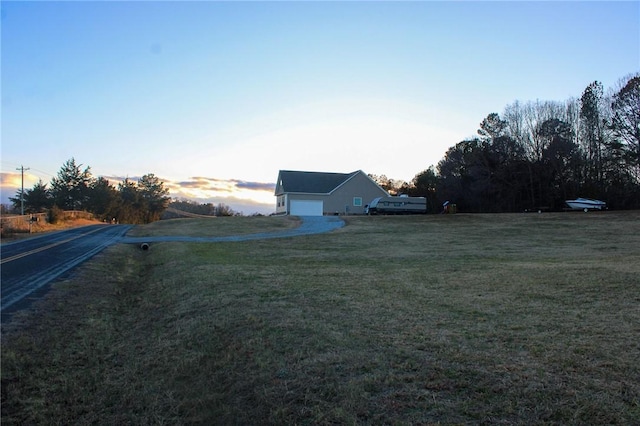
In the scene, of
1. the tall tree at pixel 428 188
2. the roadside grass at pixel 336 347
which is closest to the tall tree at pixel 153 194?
the tall tree at pixel 428 188

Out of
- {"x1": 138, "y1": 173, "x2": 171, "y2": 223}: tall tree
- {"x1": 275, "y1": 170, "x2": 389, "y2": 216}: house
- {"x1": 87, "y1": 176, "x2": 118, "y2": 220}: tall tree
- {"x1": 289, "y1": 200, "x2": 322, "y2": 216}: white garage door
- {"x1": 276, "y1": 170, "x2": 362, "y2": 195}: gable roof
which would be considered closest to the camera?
{"x1": 289, "y1": 200, "x2": 322, "y2": 216}: white garage door

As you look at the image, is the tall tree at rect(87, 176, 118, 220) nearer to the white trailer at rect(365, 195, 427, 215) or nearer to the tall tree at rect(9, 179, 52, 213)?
the tall tree at rect(9, 179, 52, 213)

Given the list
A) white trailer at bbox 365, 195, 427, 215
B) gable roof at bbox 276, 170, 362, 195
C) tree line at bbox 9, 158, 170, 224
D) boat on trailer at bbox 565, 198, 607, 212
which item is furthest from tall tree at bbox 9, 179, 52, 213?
boat on trailer at bbox 565, 198, 607, 212

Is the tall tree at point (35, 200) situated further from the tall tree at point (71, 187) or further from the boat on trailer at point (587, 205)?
the boat on trailer at point (587, 205)

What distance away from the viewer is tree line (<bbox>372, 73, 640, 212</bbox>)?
35812 mm

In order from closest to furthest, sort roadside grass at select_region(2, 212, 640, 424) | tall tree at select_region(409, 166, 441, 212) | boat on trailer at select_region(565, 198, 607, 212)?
1. roadside grass at select_region(2, 212, 640, 424)
2. boat on trailer at select_region(565, 198, 607, 212)
3. tall tree at select_region(409, 166, 441, 212)

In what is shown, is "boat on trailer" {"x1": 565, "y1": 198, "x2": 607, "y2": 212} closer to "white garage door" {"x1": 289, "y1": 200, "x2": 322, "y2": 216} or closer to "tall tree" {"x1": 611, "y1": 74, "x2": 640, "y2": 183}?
"tall tree" {"x1": 611, "y1": 74, "x2": 640, "y2": 183}

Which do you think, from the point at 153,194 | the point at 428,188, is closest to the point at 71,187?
the point at 153,194

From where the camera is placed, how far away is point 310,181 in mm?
46875

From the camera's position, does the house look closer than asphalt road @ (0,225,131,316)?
No

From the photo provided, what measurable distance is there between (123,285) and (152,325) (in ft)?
15.7

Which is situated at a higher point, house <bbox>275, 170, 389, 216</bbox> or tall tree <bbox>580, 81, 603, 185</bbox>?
tall tree <bbox>580, 81, 603, 185</bbox>

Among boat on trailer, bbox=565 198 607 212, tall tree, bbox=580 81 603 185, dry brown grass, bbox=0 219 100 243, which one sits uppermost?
tall tree, bbox=580 81 603 185

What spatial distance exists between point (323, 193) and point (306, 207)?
7.63 ft
